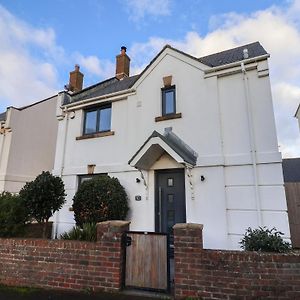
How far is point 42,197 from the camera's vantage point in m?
7.14

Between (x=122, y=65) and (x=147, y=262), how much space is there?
11482 millimetres

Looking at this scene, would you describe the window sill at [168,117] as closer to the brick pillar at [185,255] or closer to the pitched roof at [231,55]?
the pitched roof at [231,55]

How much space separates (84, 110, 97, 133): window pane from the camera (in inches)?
407

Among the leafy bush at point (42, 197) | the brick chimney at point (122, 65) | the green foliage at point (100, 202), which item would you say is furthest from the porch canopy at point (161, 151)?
the brick chimney at point (122, 65)

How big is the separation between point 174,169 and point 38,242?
4.47m

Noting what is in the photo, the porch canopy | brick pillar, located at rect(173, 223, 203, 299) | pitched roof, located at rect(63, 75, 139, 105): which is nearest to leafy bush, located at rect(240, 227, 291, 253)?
brick pillar, located at rect(173, 223, 203, 299)

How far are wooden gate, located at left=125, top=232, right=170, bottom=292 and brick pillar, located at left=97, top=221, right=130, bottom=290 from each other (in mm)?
155

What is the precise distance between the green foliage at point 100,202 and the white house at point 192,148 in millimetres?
593

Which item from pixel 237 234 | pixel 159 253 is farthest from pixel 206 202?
pixel 159 253

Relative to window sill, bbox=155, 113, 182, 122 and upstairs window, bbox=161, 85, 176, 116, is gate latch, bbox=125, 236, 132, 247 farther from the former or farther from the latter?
upstairs window, bbox=161, 85, 176, 116

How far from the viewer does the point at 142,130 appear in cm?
888

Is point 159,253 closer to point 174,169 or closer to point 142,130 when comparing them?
point 174,169

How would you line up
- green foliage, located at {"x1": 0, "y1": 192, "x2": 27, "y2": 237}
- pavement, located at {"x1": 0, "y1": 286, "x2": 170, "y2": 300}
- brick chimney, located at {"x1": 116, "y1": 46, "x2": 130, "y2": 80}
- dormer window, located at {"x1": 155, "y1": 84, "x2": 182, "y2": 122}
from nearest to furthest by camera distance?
pavement, located at {"x1": 0, "y1": 286, "x2": 170, "y2": 300}
green foliage, located at {"x1": 0, "y1": 192, "x2": 27, "y2": 237}
dormer window, located at {"x1": 155, "y1": 84, "x2": 182, "y2": 122}
brick chimney, located at {"x1": 116, "y1": 46, "x2": 130, "y2": 80}

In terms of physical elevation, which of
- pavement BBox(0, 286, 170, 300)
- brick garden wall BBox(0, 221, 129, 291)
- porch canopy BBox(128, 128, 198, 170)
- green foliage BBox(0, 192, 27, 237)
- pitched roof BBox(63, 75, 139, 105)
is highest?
pitched roof BBox(63, 75, 139, 105)
